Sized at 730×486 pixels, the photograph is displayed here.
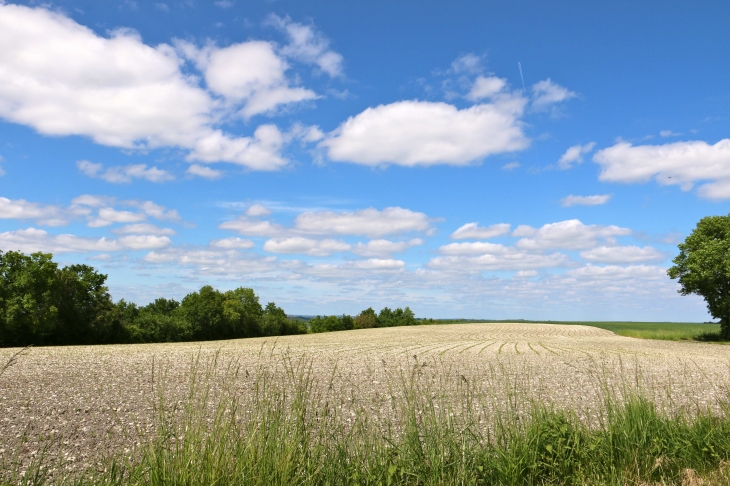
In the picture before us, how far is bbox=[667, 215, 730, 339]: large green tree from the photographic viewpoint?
38.2m

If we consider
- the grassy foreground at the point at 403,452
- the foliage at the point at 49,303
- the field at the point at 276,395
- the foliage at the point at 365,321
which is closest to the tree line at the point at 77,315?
the foliage at the point at 49,303

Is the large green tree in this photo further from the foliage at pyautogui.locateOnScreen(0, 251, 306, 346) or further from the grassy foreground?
the foliage at pyautogui.locateOnScreen(0, 251, 306, 346)

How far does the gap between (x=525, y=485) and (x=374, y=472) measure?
1.69 m

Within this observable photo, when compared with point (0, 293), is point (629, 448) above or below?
below

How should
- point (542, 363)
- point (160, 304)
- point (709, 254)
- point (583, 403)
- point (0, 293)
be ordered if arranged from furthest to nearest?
point (160, 304) → point (709, 254) → point (0, 293) → point (542, 363) → point (583, 403)

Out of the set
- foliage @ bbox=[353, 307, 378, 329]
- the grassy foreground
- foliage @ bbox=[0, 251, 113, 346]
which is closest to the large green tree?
the grassy foreground

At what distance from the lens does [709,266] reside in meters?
38.5

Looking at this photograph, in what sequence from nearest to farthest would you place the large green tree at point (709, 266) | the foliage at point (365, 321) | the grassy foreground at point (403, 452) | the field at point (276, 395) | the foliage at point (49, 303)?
1. the grassy foreground at point (403, 452)
2. the field at point (276, 395)
3. the foliage at point (49, 303)
4. the large green tree at point (709, 266)
5. the foliage at point (365, 321)

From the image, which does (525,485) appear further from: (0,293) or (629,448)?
(0,293)

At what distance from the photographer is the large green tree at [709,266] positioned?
38250 millimetres

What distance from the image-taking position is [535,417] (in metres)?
6.02

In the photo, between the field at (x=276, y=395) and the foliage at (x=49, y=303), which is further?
the foliage at (x=49, y=303)

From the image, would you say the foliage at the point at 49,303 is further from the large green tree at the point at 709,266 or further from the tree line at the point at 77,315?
the large green tree at the point at 709,266

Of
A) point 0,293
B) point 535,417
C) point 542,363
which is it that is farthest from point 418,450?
point 0,293
